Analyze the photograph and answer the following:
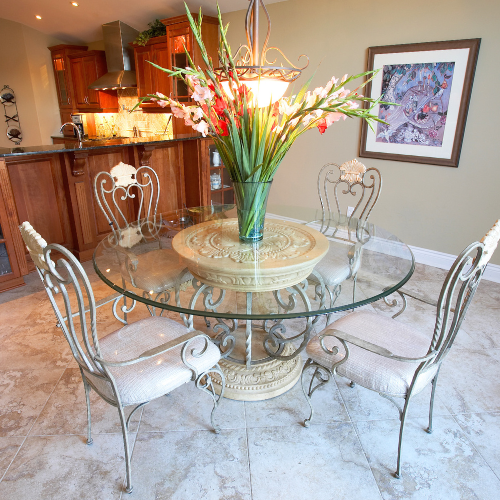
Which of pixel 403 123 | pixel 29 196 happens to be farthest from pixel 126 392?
pixel 403 123

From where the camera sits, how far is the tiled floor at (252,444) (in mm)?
1502

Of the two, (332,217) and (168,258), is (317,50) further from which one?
(168,258)

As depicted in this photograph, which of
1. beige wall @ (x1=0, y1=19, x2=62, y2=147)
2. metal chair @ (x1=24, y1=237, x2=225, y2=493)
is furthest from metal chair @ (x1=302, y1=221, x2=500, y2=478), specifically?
beige wall @ (x1=0, y1=19, x2=62, y2=147)

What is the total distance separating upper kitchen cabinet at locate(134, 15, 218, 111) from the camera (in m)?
4.47

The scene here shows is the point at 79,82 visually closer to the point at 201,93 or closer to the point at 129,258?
the point at 129,258

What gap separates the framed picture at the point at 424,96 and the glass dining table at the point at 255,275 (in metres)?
1.38

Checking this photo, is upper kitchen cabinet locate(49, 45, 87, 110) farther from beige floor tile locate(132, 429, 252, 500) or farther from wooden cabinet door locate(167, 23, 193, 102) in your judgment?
beige floor tile locate(132, 429, 252, 500)

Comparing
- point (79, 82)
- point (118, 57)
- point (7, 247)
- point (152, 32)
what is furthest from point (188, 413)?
point (79, 82)

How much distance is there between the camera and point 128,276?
179 cm

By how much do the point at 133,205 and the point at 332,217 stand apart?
2.25 metres

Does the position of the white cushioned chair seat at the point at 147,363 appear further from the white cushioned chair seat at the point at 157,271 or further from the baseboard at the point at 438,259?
the baseboard at the point at 438,259

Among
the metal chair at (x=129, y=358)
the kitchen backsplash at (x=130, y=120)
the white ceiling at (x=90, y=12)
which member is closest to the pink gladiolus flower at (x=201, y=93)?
the metal chair at (x=129, y=358)

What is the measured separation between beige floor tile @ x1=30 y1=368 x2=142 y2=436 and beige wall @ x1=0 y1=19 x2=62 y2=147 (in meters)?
6.21

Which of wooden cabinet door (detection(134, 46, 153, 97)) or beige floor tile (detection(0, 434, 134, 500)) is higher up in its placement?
wooden cabinet door (detection(134, 46, 153, 97))
